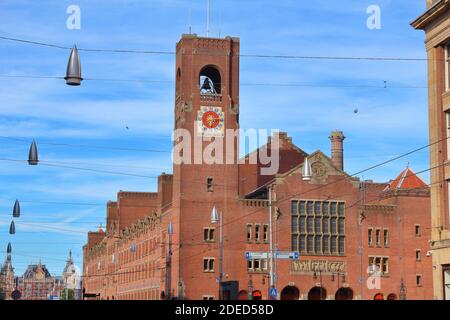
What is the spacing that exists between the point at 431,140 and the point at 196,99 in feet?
140

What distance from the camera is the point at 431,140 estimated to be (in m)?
37.2

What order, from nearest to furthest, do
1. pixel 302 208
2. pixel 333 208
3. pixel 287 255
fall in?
pixel 287 255 → pixel 302 208 → pixel 333 208

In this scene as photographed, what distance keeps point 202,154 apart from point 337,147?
64.7ft

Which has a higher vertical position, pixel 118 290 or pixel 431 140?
pixel 431 140

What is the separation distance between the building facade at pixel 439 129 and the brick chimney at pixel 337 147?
5232cm

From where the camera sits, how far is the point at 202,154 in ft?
253

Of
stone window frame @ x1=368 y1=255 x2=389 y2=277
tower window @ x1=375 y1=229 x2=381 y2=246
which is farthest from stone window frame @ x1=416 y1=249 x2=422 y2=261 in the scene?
tower window @ x1=375 y1=229 x2=381 y2=246

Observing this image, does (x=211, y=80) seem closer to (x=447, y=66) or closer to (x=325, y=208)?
(x=325, y=208)

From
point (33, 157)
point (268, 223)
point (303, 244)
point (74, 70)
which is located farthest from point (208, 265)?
point (74, 70)

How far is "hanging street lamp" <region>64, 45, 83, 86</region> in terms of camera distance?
20.8m

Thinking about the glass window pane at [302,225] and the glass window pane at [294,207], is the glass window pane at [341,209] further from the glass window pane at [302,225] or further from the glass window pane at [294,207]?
the glass window pane at [294,207]

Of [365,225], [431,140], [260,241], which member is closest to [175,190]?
[260,241]
